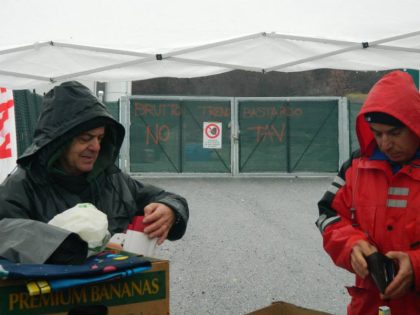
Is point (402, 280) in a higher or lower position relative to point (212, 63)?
lower

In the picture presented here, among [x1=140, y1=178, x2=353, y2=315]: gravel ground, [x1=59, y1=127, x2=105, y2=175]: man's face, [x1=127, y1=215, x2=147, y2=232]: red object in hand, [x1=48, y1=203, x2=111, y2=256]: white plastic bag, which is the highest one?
[x1=59, y1=127, x2=105, y2=175]: man's face

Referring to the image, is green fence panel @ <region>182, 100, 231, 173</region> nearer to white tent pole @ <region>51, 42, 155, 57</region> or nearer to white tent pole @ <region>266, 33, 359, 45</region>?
white tent pole @ <region>51, 42, 155, 57</region>

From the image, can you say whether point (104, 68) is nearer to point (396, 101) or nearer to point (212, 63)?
point (212, 63)

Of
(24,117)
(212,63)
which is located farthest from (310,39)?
(24,117)

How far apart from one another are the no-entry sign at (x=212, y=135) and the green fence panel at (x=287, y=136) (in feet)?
2.00

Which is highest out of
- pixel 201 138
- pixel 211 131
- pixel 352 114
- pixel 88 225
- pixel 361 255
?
pixel 88 225

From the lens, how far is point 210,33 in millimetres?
3295

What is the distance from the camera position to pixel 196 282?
503 centimetres

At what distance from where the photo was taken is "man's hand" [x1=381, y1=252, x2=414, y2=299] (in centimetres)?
174

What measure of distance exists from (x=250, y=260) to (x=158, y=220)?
3.99m

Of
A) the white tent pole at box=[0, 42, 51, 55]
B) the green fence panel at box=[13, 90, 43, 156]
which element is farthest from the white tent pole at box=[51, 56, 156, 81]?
the green fence panel at box=[13, 90, 43, 156]

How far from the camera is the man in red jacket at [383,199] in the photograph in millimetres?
1927

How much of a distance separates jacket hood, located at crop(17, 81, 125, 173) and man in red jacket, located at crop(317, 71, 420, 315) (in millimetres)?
1159

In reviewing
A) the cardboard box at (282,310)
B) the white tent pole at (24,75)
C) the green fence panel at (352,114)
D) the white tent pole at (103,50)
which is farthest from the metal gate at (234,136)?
the cardboard box at (282,310)
